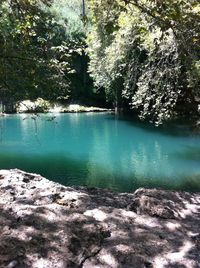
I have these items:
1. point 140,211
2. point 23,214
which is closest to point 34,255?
point 23,214

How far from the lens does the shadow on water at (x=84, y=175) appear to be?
1405 centimetres

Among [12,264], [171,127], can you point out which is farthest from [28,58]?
[171,127]

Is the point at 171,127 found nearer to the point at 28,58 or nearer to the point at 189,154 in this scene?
the point at 189,154

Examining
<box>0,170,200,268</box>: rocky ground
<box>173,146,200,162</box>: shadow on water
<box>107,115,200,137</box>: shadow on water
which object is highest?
<box>0,170,200,268</box>: rocky ground

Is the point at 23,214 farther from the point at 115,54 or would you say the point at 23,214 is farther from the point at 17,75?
the point at 115,54

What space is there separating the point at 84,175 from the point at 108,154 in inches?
213

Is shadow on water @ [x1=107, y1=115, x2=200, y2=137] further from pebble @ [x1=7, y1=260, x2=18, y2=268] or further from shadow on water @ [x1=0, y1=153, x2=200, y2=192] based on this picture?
pebble @ [x1=7, y1=260, x2=18, y2=268]

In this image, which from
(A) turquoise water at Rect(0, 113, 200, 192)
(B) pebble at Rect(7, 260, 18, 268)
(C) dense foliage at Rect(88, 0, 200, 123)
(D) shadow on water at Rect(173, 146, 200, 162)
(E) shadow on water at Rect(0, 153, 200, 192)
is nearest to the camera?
(B) pebble at Rect(7, 260, 18, 268)

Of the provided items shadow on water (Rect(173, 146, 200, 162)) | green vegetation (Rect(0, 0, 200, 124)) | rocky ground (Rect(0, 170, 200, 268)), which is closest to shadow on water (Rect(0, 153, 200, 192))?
green vegetation (Rect(0, 0, 200, 124))

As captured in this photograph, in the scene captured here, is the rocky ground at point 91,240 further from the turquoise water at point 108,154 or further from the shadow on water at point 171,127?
the shadow on water at point 171,127

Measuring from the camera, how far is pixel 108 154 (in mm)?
20844

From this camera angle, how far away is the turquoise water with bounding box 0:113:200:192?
14998 millimetres

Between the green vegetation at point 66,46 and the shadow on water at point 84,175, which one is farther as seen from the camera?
the shadow on water at point 84,175

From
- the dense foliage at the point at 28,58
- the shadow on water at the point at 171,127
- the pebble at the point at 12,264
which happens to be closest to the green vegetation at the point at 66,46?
the dense foliage at the point at 28,58
